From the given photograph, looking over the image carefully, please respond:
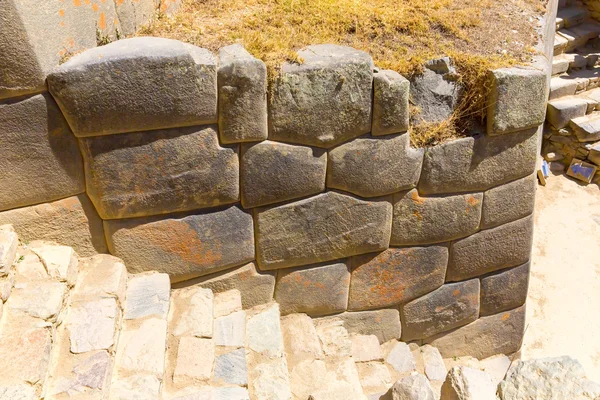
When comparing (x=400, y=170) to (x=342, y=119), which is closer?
(x=342, y=119)

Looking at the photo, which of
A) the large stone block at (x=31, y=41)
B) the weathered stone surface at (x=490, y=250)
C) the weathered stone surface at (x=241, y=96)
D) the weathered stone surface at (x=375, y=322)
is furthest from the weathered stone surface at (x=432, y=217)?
the large stone block at (x=31, y=41)

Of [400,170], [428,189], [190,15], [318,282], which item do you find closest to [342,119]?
[400,170]

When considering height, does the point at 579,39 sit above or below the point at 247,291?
below

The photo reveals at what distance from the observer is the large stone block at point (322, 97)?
2.66 metres

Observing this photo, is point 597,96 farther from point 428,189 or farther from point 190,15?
point 190,15

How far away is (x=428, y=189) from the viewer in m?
3.16

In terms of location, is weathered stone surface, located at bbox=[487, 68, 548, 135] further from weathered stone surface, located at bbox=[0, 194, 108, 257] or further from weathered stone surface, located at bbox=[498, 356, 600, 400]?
weathered stone surface, located at bbox=[0, 194, 108, 257]

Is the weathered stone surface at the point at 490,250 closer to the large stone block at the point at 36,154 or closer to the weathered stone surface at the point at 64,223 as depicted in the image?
the weathered stone surface at the point at 64,223

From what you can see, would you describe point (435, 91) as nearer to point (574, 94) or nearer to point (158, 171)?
point (158, 171)

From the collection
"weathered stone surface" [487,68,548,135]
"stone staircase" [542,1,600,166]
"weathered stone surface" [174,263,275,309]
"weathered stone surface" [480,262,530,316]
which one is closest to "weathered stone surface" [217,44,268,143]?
"weathered stone surface" [174,263,275,309]

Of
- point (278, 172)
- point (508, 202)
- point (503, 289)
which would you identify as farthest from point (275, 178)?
point (503, 289)

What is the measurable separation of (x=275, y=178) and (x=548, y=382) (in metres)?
1.58

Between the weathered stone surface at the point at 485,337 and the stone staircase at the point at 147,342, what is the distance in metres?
0.68

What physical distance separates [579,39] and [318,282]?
619 centimetres
